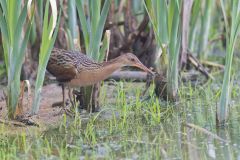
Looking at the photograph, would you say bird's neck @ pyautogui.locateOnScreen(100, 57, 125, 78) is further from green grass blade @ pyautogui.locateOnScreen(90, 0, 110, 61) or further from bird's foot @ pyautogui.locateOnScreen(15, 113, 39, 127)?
bird's foot @ pyautogui.locateOnScreen(15, 113, 39, 127)

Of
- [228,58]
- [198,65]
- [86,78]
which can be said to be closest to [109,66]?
[86,78]

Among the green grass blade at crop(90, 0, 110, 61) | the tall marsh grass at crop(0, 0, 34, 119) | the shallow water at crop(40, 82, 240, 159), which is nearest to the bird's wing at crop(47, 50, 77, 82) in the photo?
the green grass blade at crop(90, 0, 110, 61)

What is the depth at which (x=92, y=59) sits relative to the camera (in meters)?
7.61

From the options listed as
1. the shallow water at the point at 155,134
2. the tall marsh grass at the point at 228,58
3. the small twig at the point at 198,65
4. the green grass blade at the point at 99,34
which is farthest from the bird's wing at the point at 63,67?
the small twig at the point at 198,65

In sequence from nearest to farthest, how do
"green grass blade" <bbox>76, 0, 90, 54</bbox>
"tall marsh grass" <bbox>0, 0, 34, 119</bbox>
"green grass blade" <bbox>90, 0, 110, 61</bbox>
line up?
"tall marsh grass" <bbox>0, 0, 34, 119</bbox> → "green grass blade" <bbox>90, 0, 110, 61</bbox> → "green grass blade" <bbox>76, 0, 90, 54</bbox>

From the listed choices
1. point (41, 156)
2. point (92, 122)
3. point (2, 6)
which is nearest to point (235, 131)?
point (92, 122)

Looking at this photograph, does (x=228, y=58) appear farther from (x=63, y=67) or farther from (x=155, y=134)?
(x=63, y=67)

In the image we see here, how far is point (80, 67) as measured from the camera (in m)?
7.55

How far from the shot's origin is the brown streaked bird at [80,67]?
24.6 feet

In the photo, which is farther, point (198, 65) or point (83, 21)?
point (198, 65)

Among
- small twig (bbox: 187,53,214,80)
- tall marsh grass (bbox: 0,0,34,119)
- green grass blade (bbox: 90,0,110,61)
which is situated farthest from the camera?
small twig (bbox: 187,53,214,80)

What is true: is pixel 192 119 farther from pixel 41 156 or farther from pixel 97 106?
pixel 41 156

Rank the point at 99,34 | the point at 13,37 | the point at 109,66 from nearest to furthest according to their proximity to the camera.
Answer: the point at 13,37 < the point at 99,34 < the point at 109,66

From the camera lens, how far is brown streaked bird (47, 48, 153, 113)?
7488 mm
